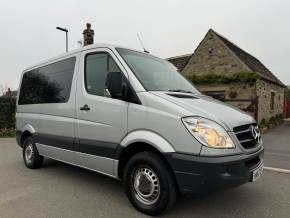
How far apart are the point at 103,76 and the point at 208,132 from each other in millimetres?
1895

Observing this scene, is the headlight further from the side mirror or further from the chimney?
the chimney

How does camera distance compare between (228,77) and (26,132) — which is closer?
(26,132)

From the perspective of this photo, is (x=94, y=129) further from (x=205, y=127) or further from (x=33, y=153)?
(x=33, y=153)

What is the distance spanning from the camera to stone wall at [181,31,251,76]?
15.9m

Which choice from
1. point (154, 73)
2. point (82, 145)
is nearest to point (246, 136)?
point (154, 73)

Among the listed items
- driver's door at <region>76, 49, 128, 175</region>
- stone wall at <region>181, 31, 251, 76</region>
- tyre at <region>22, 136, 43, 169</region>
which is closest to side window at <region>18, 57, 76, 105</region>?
driver's door at <region>76, 49, 128, 175</region>

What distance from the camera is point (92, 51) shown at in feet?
15.4

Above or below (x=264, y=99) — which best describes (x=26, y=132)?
below

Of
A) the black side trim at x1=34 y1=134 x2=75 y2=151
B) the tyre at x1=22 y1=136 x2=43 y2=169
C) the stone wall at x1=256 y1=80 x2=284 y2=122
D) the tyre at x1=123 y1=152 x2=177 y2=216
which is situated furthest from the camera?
the stone wall at x1=256 y1=80 x2=284 y2=122

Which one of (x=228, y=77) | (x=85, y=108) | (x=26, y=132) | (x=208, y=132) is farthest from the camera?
(x=228, y=77)

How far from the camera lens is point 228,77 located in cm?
1551

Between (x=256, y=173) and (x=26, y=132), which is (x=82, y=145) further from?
(x=256, y=173)

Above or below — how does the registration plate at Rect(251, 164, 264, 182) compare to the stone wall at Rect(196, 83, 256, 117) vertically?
below

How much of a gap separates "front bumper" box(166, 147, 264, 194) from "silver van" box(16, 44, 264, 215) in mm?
11
